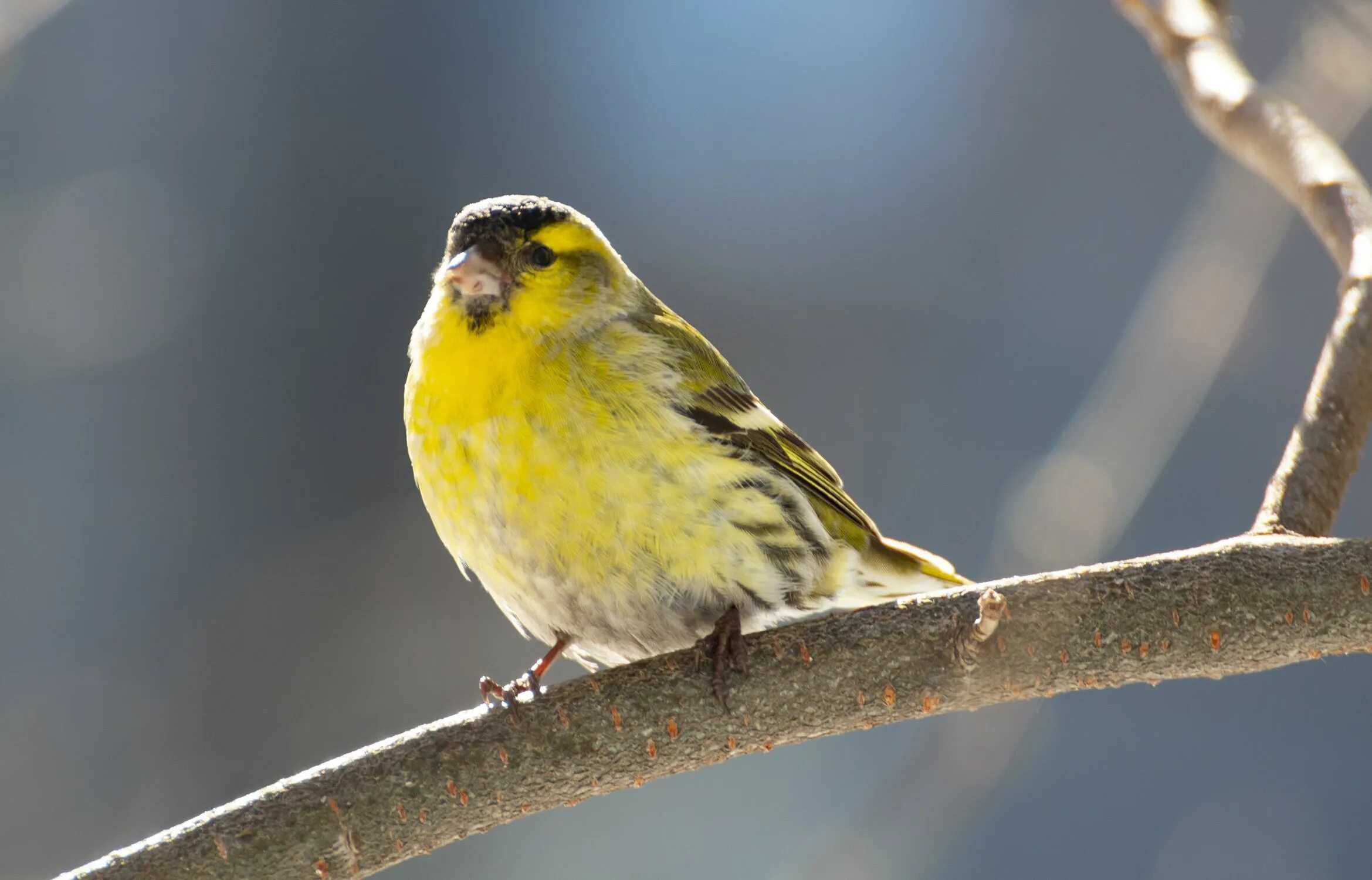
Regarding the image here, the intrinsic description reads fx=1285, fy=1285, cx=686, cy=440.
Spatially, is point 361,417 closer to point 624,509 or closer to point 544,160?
point 544,160

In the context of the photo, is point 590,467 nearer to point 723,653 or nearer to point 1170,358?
point 723,653

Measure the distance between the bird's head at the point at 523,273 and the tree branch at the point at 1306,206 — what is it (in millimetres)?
821

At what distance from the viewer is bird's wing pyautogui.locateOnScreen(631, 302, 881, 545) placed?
5.32 feet

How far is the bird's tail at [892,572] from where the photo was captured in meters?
1.77

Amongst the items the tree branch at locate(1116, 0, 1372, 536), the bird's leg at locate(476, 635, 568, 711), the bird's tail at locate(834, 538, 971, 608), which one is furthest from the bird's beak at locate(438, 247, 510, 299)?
the tree branch at locate(1116, 0, 1372, 536)

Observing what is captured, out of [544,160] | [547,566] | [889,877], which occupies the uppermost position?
[544,160]

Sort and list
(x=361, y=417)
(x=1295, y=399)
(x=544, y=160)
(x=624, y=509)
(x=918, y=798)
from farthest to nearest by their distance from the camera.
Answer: (x=544, y=160) < (x=361, y=417) < (x=1295, y=399) < (x=918, y=798) < (x=624, y=509)

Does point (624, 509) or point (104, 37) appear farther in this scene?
point (104, 37)

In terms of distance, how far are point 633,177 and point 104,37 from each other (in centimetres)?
138

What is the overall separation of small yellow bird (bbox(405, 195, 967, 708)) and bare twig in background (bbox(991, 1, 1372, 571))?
601 millimetres

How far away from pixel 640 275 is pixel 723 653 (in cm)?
217

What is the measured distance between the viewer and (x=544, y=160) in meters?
3.46

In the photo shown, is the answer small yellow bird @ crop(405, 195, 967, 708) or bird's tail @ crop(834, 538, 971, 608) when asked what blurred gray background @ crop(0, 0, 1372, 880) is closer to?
bird's tail @ crop(834, 538, 971, 608)

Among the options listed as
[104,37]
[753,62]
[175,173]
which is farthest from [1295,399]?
[104,37]
